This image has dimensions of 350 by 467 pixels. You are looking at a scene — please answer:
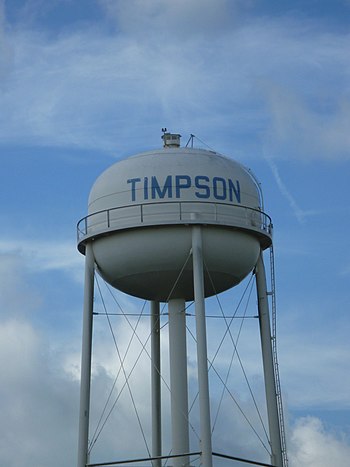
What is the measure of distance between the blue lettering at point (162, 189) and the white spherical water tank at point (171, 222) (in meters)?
0.02

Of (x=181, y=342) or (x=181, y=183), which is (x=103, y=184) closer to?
(x=181, y=183)

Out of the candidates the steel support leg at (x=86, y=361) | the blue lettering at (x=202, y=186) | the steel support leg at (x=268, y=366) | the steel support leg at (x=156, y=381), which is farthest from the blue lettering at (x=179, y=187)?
the steel support leg at (x=156, y=381)

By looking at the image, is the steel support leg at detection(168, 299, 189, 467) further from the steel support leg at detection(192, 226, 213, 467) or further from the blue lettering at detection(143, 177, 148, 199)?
the blue lettering at detection(143, 177, 148, 199)

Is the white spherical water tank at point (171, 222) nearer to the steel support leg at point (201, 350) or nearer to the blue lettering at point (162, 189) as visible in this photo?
the blue lettering at point (162, 189)

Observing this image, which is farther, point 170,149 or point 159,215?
point 170,149

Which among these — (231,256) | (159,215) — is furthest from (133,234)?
(231,256)

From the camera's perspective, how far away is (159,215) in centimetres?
2252

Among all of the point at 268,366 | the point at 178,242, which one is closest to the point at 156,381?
the point at 268,366

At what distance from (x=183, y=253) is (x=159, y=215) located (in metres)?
Result: 1.01

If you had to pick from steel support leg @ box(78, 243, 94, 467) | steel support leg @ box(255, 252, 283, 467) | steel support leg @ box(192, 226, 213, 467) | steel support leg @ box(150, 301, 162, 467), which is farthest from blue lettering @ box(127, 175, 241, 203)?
steel support leg @ box(150, 301, 162, 467)

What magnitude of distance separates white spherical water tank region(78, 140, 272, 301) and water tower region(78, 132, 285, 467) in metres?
0.02

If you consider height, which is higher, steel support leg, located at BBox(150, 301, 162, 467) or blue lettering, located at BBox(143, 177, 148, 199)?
blue lettering, located at BBox(143, 177, 148, 199)

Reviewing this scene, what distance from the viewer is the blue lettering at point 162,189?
2277cm

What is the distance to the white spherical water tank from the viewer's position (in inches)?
884
